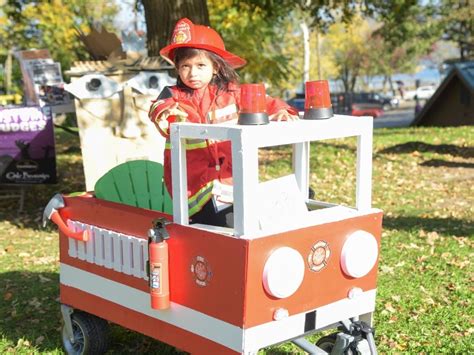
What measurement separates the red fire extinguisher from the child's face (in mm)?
774

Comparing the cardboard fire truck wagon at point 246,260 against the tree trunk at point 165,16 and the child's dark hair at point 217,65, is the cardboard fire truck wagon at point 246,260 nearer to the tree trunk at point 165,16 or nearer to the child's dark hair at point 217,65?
the child's dark hair at point 217,65

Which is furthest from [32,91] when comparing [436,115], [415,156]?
[436,115]

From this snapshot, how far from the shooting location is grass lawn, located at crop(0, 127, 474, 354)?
468 cm

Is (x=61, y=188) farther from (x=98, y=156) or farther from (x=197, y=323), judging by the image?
(x=197, y=323)

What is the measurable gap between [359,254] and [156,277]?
98 centimetres

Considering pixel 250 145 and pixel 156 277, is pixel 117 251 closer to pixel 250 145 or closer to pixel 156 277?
pixel 156 277

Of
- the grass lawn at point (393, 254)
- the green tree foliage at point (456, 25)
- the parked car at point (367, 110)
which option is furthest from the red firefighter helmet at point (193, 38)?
the parked car at point (367, 110)

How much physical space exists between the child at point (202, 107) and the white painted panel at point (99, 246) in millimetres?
466

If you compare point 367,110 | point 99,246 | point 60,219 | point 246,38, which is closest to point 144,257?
point 99,246

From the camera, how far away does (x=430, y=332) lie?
4.70m

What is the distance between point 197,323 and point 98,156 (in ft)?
16.4

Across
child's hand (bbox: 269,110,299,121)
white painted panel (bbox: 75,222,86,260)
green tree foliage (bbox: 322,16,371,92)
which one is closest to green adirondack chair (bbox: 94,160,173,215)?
white painted panel (bbox: 75,222,86,260)

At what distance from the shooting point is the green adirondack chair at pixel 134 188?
4.05 metres

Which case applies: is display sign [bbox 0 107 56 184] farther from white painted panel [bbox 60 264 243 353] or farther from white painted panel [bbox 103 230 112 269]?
white painted panel [bbox 103 230 112 269]
